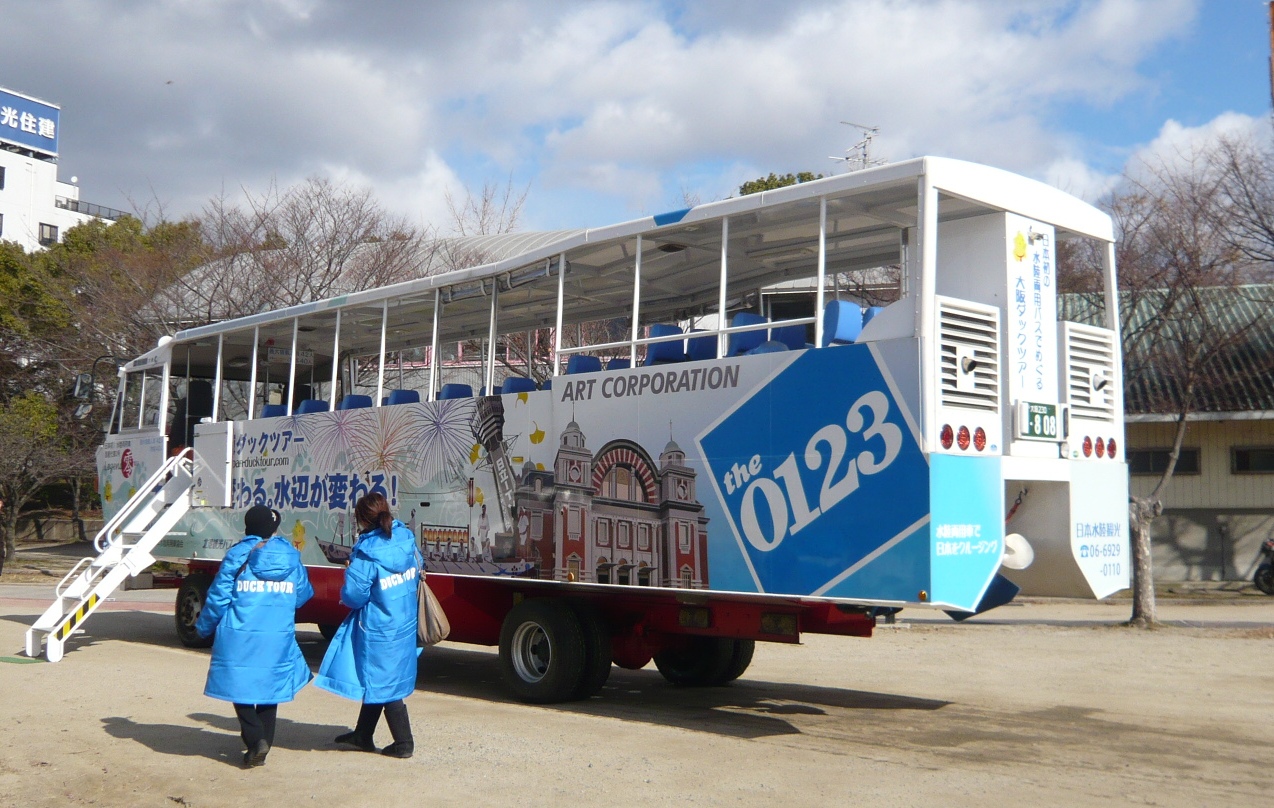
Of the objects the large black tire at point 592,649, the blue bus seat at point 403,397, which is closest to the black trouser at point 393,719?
the large black tire at point 592,649

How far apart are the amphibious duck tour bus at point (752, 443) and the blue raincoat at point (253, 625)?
2.38 metres

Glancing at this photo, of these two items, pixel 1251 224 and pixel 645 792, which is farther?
pixel 1251 224

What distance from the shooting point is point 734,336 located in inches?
314

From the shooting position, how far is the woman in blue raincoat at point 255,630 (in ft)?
20.8

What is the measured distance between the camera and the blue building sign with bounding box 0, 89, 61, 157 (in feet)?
170

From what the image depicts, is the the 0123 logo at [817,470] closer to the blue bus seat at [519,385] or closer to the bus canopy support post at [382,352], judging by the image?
the blue bus seat at [519,385]

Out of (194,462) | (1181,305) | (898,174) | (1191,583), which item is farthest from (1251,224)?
(194,462)

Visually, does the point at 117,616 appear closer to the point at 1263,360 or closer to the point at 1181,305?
the point at 1181,305

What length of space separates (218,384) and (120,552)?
86.3 inches

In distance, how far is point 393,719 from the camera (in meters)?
6.57

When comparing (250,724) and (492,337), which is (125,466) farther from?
(250,724)

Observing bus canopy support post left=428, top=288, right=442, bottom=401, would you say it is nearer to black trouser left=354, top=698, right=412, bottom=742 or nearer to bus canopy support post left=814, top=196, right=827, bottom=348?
black trouser left=354, top=698, right=412, bottom=742

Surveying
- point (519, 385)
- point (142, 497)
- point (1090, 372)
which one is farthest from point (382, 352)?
point (1090, 372)

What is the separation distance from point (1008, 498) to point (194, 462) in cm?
902
